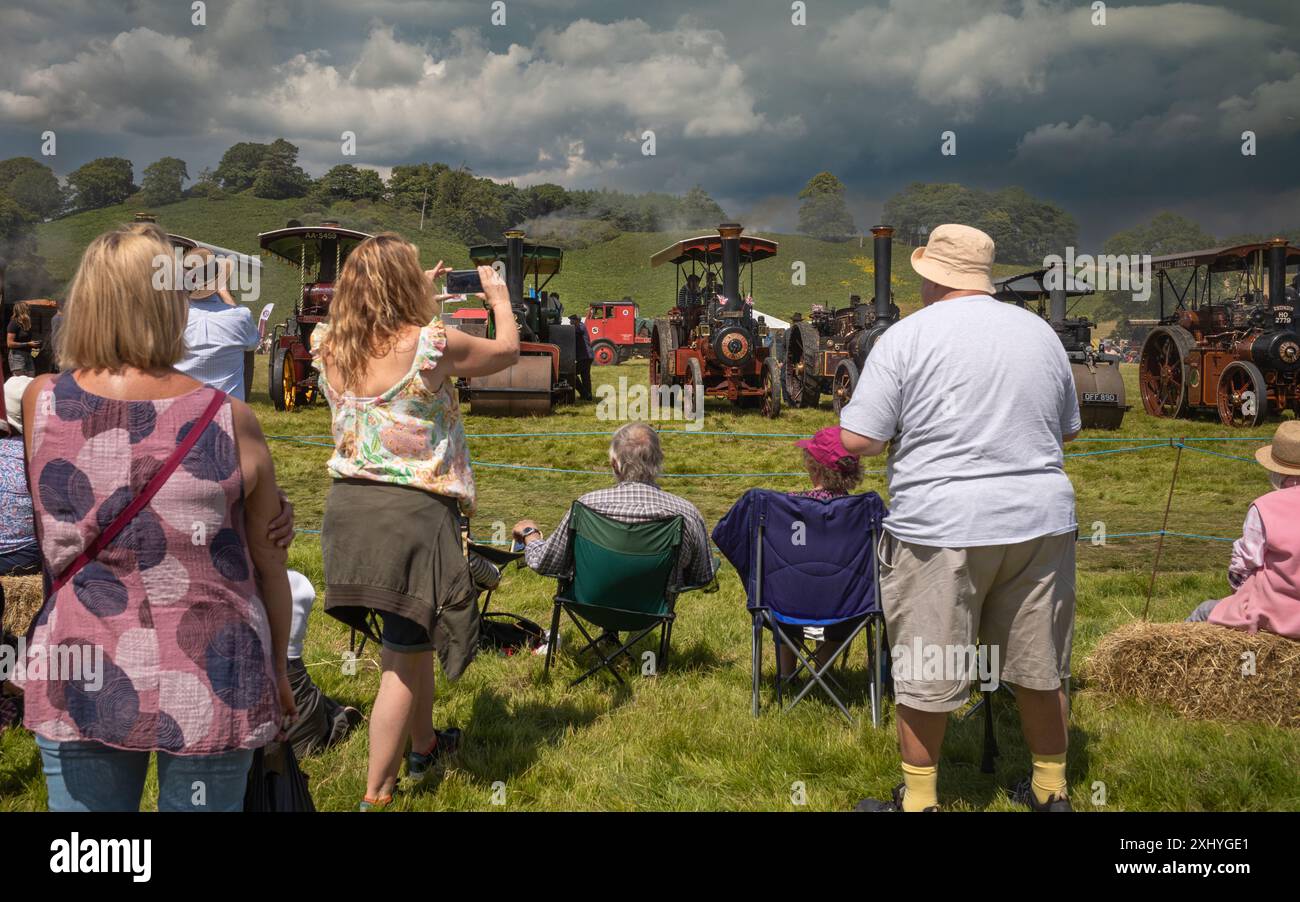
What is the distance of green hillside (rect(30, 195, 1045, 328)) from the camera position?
180ft

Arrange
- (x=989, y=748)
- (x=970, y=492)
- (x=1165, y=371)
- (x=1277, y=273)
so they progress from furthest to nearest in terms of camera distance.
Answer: (x=1165, y=371) → (x=1277, y=273) → (x=989, y=748) → (x=970, y=492)

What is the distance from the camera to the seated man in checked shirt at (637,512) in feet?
13.5

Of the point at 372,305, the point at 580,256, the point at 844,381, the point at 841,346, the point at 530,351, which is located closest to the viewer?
the point at 372,305

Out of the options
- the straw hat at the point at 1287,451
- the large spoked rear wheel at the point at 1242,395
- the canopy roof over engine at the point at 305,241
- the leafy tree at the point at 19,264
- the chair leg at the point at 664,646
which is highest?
the leafy tree at the point at 19,264

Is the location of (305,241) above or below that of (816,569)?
above

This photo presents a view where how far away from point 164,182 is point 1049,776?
294ft

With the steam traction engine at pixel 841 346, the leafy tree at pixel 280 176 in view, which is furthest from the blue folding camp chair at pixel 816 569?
the leafy tree at pixel 280 176

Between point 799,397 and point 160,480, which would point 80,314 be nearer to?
point 160,480

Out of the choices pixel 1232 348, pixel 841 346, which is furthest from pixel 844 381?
pixel 1232 348

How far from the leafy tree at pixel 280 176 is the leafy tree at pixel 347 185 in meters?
1.26

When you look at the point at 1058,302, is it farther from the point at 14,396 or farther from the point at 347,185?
the point at 347,185

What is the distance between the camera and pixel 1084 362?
14742mm

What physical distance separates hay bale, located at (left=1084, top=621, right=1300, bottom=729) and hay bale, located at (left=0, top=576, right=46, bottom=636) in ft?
14.1

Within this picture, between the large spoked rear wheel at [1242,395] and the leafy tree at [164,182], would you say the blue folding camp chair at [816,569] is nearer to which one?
the large spoked rear wheel at [1242,395]
